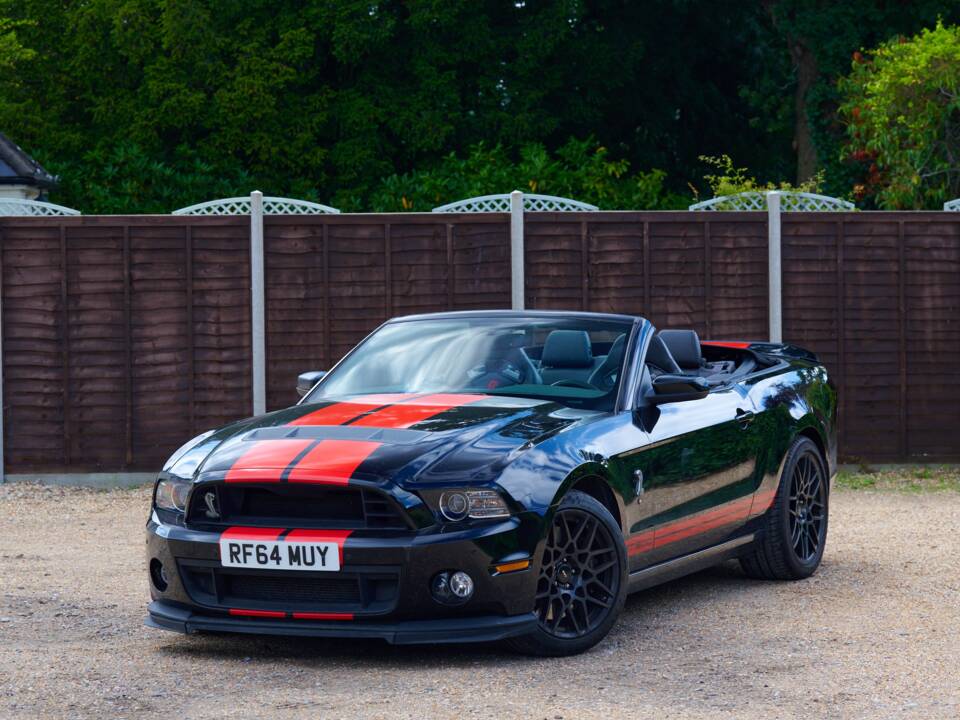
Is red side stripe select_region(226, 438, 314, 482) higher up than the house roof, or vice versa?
the house roof

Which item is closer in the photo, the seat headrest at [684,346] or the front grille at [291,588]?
the front grille at [291,588]

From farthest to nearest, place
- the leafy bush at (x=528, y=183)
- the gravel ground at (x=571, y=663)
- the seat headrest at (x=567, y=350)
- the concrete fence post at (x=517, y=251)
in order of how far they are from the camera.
Result: the leafy bush at (x=528, y=183), the concrete fence post at (x=517, y=251), the seat headrest at (x=567, y=350), the gravel ground at (x=571, y=663)

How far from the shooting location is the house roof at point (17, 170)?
22078 mm

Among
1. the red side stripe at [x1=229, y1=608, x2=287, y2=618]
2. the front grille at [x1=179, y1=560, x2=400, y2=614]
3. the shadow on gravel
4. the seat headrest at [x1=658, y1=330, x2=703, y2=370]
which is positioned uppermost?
the seat headrest at [x1=658, y1=330, x2=703, y2=370]

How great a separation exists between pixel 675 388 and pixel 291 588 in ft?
6.78

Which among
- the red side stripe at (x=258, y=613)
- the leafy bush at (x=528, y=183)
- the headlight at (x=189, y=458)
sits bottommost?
the red side stripe at (x=258, y=613)

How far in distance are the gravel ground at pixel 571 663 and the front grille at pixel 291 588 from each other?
0.86 ft

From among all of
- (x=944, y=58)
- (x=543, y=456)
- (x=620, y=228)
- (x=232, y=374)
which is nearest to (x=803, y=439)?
(x=543, y=456)

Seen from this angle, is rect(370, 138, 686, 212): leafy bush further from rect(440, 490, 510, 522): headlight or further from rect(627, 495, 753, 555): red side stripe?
rect(440, 490, 510, 522): headlight

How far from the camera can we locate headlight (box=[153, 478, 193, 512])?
629cm

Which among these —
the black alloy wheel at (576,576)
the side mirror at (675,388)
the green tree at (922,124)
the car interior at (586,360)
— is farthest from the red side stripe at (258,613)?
the green tree at (922,124)

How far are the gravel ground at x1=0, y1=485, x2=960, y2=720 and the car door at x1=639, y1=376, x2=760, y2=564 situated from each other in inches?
16.2

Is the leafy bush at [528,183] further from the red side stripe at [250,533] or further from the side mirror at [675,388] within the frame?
the red side stripe at [250,533]

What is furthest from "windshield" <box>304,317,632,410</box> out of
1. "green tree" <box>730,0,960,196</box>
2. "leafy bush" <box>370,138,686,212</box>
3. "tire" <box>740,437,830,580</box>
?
"green tree" <box>730,0,960,196</box>
